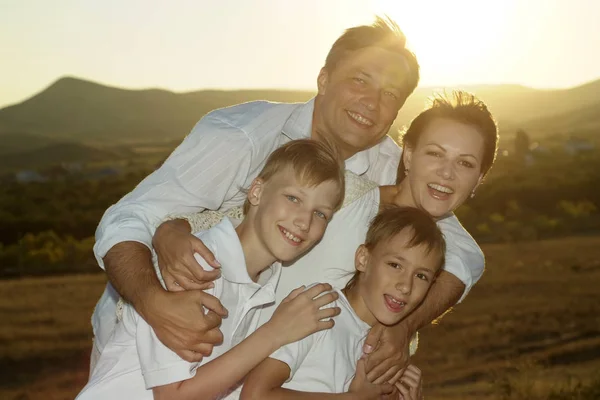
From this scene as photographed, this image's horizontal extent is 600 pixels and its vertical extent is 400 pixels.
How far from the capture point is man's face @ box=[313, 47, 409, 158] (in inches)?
148

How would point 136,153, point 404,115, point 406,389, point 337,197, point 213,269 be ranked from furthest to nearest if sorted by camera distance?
point 136,153
point 404,115
point 406,389
point 337,197
point 213,269

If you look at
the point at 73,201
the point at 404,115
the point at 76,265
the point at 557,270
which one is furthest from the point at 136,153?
the point at 404,115

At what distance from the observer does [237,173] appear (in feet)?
11.6

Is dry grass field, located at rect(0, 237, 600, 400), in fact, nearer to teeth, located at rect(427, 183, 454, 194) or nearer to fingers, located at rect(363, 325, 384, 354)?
teeth, located at rect(427, 183, 454, 194)

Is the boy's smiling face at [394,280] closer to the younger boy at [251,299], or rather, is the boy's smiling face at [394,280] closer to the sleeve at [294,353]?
the younger boy at [251,299]

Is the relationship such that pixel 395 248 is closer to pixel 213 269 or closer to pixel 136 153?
pixel 213 269

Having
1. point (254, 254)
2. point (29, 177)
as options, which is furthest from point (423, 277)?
point (29, 177)

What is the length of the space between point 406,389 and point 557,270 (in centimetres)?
1525

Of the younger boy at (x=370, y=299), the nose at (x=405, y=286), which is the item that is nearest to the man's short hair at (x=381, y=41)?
the younger boy at (x=370, y=299)

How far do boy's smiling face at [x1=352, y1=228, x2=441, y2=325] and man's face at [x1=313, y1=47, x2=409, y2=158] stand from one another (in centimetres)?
71

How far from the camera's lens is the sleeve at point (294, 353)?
2811 mm

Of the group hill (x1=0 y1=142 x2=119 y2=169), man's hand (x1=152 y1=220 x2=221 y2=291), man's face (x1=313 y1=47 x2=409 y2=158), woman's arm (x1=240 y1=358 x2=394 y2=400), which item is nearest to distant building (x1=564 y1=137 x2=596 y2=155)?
hill (x1=0 y1=142 x2=119 y2=169)

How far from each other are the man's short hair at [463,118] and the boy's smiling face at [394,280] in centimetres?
57

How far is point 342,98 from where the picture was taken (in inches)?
151
